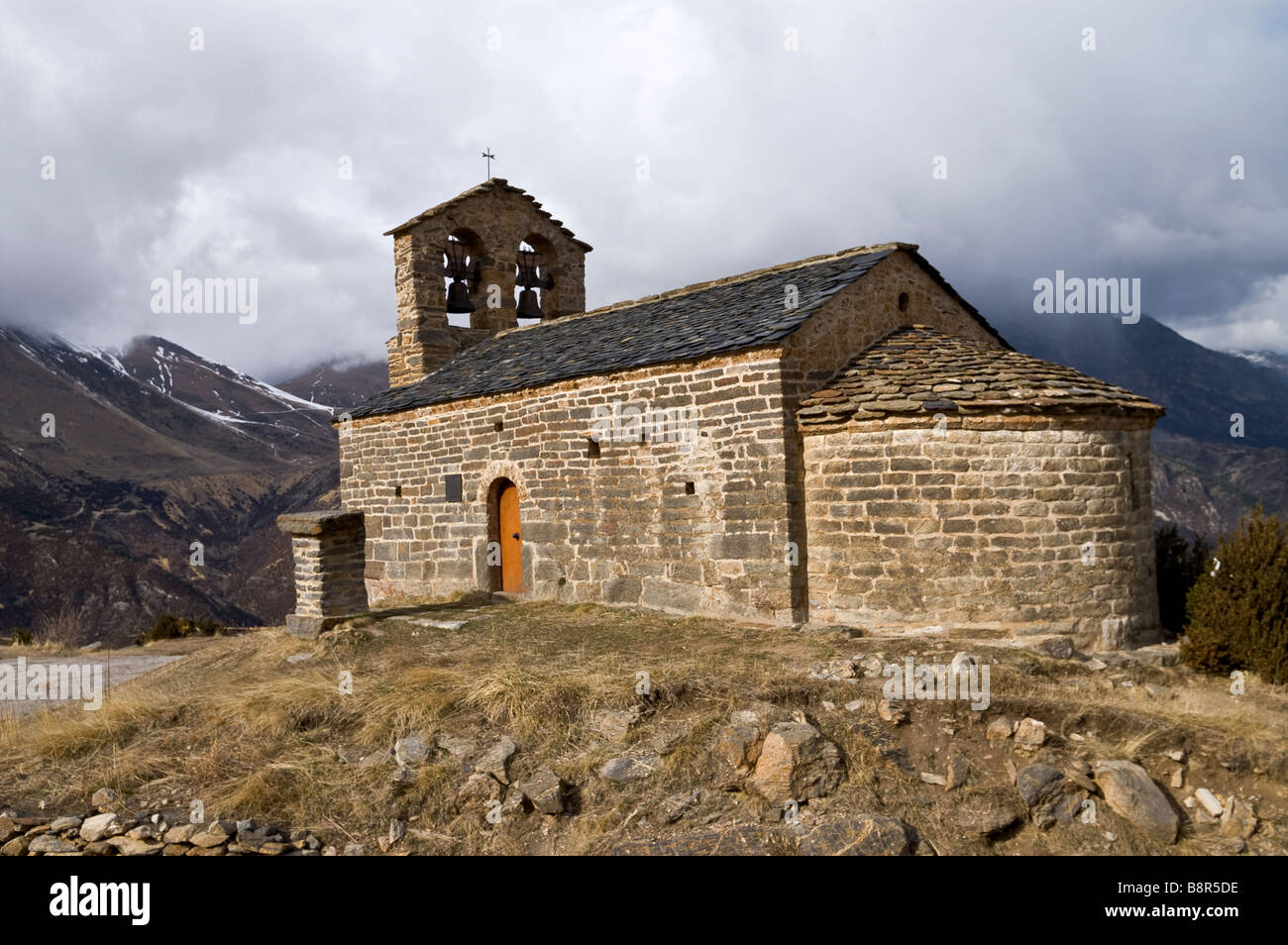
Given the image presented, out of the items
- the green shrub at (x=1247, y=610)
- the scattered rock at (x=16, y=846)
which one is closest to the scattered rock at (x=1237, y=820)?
the green shrub at (x=1247, y=610)

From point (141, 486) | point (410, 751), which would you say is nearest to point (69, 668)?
point (410, 751)

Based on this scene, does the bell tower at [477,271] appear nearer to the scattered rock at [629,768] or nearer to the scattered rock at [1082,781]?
the scattered rock at [629,768]

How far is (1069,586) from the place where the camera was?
834 cm

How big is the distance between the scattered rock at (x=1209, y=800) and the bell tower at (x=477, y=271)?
534 inches

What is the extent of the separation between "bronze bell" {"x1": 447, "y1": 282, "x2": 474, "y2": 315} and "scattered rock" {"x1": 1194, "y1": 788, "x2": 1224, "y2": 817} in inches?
542

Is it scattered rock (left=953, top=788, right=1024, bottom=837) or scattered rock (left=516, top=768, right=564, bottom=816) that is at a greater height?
scattered rock (left=516, top=768, right=564, bottom=816)

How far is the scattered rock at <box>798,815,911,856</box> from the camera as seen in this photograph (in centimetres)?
513

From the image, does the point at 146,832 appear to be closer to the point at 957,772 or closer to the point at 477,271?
the point at 957,772

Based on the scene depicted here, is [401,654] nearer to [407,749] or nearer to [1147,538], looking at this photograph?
[407,749]

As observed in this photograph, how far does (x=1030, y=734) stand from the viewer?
6148mm

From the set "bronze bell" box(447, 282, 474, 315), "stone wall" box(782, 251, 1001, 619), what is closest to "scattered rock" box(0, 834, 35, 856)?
"stone wall" box(782, 251, 1001, 619)

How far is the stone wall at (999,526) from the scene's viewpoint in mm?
8312

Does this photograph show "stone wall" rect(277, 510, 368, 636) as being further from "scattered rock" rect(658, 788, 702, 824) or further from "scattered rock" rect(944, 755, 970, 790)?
"scattered rock" rect(944, 755, 970, 790)
